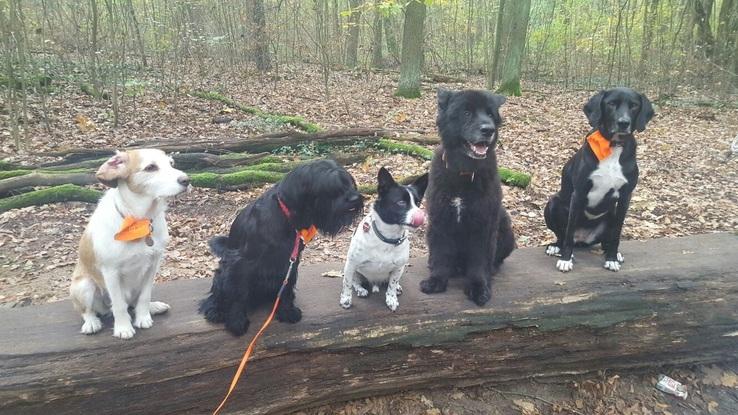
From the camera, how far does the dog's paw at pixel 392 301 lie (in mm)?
3848

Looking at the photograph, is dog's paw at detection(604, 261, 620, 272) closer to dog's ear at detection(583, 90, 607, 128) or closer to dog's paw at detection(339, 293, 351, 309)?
dog's ear at detection(583, 90, 607, 128)

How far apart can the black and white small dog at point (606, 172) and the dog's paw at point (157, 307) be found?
12.1 ft

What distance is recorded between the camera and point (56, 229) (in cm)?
669

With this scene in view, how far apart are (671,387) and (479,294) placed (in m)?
2.25

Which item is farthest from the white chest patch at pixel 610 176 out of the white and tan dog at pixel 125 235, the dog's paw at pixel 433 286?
the white and tan dog at pixel 125 235

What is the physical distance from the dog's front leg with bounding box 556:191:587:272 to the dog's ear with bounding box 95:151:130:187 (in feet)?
12.9

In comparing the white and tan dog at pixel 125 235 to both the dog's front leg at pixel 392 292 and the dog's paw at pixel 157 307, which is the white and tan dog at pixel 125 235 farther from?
the dog's front leg at pixel 392 292

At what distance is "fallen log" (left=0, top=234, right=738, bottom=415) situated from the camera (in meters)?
3.16

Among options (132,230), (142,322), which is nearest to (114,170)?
(132,230)

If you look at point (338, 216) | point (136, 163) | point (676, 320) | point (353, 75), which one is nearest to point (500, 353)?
point (676, 320)

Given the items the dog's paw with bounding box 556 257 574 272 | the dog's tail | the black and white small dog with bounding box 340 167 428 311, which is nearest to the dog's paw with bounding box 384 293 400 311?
the black and white small dog with bounding box 340 167 428 311

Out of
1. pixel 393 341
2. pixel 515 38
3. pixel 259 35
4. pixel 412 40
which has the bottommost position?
pixel 393 341

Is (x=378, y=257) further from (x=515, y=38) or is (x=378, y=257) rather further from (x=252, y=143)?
(x=515, y=38)

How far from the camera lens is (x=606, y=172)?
4.25m
